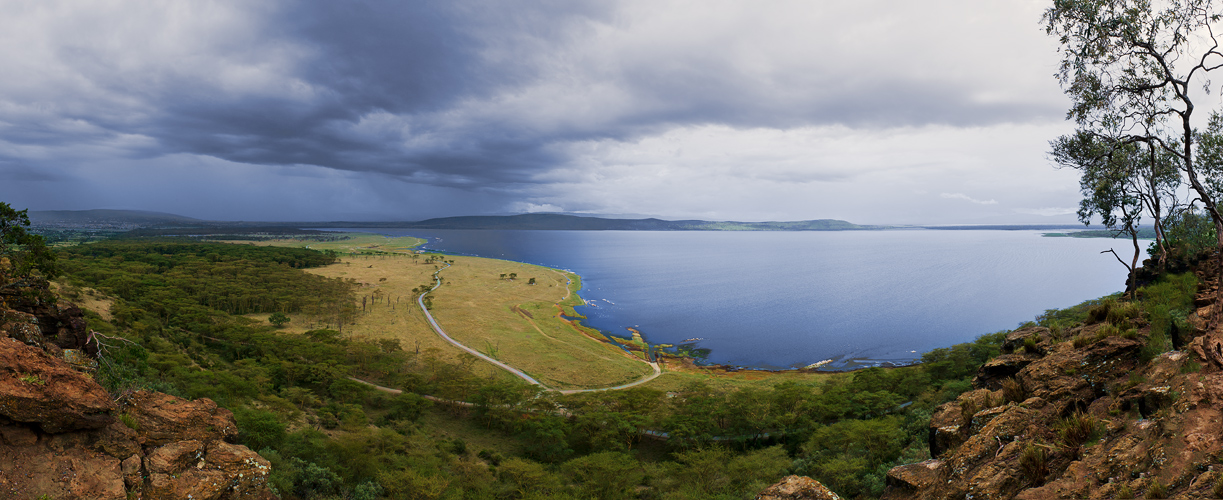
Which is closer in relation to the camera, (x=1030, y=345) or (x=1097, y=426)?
(x=1097, y=426)

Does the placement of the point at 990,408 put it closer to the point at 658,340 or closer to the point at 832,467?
the point at 832,467

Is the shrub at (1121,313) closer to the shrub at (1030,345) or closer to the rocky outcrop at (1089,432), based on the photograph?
the rocky outcrop at (1089,432)

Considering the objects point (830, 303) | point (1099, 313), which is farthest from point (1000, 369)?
point (830, 303)

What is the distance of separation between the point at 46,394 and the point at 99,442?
1607 mm

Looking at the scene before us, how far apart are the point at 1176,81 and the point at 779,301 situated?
280ft

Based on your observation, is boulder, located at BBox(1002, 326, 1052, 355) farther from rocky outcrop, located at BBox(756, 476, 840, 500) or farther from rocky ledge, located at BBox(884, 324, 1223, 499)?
rocky outcrop, located at BBox(756, 476, 840, 500)

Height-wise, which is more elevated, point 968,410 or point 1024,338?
point 1024,338

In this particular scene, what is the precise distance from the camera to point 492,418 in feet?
132

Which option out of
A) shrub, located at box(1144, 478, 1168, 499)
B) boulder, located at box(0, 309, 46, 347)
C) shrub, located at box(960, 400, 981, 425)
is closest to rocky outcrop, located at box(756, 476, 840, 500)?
shrub, located at box(960, 400, 981, 425)

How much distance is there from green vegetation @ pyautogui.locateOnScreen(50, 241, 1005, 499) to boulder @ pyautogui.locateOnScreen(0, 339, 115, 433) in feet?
12.9

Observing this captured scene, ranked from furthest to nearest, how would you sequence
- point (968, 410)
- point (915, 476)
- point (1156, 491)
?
1. point (968, 410)
2. point (915, 476)
3. point (1156, 491)

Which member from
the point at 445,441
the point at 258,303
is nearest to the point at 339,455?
the point at 445,441

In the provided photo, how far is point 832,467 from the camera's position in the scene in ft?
80.6

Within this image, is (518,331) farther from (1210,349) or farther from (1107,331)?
(1210,349)
